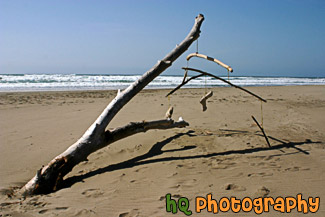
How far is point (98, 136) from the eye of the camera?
3.83 m

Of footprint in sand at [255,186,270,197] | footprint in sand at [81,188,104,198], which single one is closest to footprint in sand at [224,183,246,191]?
footprint in sand at [255,186,270,197]

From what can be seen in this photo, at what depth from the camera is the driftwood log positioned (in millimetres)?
3184

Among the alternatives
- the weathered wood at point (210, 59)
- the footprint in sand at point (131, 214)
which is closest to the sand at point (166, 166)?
the footprint in sand at point (131, 214)

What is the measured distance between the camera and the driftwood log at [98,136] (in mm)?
3184

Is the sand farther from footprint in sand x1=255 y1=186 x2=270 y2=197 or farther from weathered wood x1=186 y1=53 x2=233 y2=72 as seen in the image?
weathered wood x1=186 y1=53 x2=233 y2=72

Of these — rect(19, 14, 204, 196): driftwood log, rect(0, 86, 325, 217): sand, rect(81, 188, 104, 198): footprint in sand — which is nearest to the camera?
rect(0, 86, 325, 217): sand

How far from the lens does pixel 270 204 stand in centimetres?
275

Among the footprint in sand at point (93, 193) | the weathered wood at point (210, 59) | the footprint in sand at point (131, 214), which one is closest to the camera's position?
the footprint in sand at point (131, 214)

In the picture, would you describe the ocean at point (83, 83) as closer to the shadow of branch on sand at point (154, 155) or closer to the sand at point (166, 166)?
the sand at point (166, 166)

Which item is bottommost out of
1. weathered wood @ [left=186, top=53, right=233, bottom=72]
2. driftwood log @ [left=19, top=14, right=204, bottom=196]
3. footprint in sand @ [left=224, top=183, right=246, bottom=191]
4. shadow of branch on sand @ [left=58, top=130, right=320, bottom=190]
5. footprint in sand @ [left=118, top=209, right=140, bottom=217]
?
footprint in sand @ [left=118, top=209, right=140, bottom=217]

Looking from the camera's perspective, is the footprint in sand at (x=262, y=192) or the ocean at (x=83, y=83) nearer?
the footprint in sand at (x=262, y=192)

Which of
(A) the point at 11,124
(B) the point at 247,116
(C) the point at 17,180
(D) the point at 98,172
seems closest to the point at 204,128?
(B) the point at 247,116

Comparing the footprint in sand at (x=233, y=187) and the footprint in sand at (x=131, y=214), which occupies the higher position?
the footprint in sand at (x=233, y=187)

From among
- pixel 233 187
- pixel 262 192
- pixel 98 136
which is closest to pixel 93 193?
pixel 98 136
